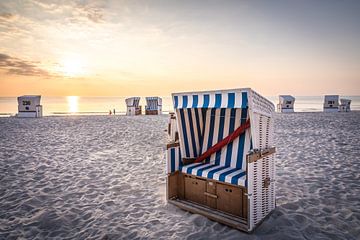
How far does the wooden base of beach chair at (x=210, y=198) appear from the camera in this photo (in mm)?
3152

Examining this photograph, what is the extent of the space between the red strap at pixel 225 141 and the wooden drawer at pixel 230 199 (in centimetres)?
71

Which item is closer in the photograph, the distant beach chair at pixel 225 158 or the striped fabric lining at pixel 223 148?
the distant beach chair at pixel 225 158

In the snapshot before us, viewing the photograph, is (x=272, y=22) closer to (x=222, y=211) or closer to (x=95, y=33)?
(x=95, y=33)

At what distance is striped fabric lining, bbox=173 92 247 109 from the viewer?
281 centimetres

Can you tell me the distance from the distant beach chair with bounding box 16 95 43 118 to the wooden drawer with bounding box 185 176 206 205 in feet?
73.2

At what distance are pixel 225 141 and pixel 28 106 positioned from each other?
2318 centimetres

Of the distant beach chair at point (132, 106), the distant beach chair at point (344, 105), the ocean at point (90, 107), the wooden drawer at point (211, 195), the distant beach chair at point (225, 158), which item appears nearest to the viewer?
the distant beach chair at point (225, 158)

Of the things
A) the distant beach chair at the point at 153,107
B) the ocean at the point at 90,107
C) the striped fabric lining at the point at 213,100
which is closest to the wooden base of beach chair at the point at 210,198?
the striped fabric lining at the point at 213,100

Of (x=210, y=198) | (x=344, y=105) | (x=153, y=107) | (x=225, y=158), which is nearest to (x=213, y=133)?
(x=225, y=158)

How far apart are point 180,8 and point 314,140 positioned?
8762mm

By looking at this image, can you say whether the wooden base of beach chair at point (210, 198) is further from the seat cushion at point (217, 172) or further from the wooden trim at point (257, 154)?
the wooden trim at point (257, 154)

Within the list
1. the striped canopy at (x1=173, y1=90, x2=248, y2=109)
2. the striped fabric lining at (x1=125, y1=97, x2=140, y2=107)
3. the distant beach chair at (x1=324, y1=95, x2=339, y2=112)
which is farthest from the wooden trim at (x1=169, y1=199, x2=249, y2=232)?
the distant beach chair at (x1=324, y1=95, x2=339, y2=112)

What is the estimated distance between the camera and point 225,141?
12.4 feet

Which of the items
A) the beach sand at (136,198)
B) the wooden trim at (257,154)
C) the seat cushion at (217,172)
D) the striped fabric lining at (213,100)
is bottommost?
the beach sand at (136,198)
